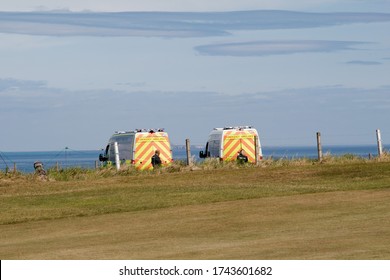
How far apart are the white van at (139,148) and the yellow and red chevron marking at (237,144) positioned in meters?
2.41

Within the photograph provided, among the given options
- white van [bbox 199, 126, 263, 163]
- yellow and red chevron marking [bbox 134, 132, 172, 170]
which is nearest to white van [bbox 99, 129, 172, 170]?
yellow and red chevron marking [bbox 134, 132, 172, 170]

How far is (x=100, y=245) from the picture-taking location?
20.0 m

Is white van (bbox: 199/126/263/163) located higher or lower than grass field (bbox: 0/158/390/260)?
higher

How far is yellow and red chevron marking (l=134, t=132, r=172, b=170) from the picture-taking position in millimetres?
41844

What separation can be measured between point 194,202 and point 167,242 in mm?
8706

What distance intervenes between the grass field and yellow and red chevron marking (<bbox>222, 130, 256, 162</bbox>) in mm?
2154

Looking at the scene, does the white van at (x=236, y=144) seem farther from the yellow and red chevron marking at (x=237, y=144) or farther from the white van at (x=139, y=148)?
the white van at (x=139, y=148)

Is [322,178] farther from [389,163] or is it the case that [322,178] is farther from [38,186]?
[38,186]

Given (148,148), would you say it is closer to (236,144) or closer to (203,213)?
(236,144)

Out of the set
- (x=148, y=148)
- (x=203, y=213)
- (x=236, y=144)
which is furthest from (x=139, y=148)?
(x=203, y=213)

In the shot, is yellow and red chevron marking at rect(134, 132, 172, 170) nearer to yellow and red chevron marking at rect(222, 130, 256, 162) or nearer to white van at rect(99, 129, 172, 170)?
white van at rect(99, 129, 172, 170)

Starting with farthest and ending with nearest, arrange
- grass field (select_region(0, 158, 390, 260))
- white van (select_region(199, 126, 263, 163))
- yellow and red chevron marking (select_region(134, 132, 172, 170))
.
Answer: white van (select_region(199, 126, 263, 163)) → yellow and red chevron marking (select_region(134, 132, 172, 170)) → grass field (select_region(0, 158, 390, 260))

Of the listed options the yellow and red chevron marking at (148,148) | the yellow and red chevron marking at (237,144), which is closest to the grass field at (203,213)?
the yellow and red chevron marking at (148,148)

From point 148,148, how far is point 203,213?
54.9ft
